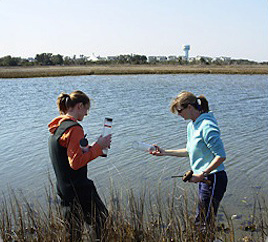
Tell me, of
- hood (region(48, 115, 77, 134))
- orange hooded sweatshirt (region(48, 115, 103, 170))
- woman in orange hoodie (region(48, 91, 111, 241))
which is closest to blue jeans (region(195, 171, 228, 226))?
woman in orange hoodie (region(48, 91, 111, 241))

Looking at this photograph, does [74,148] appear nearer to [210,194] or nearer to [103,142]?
[103,142]

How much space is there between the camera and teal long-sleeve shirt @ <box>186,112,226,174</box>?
3070 millimetres

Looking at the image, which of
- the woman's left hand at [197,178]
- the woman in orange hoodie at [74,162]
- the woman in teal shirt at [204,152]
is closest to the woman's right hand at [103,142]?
the woman in orange hoodie at [74,162]

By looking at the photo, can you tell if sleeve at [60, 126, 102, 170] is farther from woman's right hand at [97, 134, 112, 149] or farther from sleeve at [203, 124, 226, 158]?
sleeve at [203, 124, 226, 158]

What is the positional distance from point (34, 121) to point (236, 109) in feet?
26.7

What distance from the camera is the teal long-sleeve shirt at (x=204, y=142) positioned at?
3070 mm

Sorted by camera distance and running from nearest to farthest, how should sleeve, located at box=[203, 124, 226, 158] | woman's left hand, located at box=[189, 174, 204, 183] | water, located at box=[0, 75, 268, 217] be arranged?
sleeve, located at box=[203, 124, 226, 158]
woman's left hand, located at box=[189, 174, 204, 183]
water, located at box=[0, 75, 268, 217]

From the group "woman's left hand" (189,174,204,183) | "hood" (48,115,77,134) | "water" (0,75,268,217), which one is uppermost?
"hood" (48,115,77,134)

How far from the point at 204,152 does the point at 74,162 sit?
117cm

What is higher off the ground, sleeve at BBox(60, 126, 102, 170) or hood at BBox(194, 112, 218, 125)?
hood at BBox(194, 112, 218, 125)

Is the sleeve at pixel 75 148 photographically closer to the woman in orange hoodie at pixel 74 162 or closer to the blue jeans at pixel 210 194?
the woman in orange hoodie at pixel 74 162

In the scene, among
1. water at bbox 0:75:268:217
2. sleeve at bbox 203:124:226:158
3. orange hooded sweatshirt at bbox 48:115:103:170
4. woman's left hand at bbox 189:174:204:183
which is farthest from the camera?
water at bbox 0:75:268:217

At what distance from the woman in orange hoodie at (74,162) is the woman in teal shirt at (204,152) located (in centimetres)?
79

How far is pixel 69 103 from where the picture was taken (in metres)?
3.11
